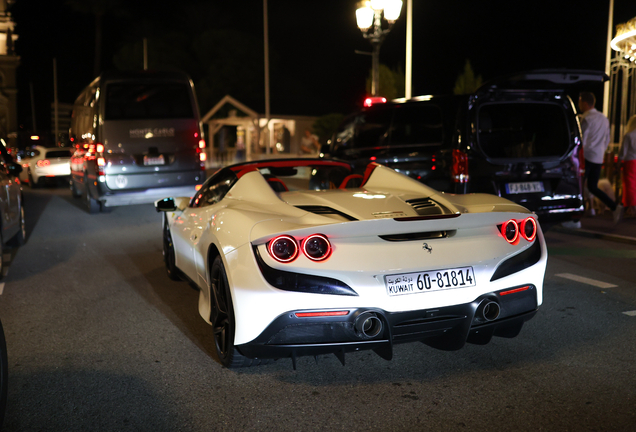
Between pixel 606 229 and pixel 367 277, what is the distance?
7194 mm

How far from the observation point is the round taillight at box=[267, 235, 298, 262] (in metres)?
3.53

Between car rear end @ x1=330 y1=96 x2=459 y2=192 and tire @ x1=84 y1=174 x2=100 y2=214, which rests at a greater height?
car rear end @ x1=330 y1=96 x2=459 y2=192

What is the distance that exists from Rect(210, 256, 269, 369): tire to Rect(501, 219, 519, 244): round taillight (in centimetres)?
170

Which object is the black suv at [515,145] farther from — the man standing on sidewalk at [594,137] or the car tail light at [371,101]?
the man standing on sidewalk at [594,137]

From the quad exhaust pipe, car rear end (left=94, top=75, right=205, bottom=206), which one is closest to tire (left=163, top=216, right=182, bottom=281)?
the quad exhaust pipe

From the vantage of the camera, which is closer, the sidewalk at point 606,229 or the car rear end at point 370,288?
the car rear end at point 370,288

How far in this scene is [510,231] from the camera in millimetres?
3979

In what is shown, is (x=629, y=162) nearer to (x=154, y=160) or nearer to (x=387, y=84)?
(x=154, y=160)

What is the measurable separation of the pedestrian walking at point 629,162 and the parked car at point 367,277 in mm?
6664

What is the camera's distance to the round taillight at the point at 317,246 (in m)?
3.54

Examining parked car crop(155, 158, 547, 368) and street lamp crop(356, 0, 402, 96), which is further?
street lamp crop(356, 0, 402, 96)

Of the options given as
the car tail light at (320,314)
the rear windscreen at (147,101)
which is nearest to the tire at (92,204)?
the rear windscreen at (147,101)

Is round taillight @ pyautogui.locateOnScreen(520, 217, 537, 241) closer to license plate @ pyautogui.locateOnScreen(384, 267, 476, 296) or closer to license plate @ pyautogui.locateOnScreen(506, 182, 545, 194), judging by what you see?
license plate @ pyautogui.locateOnScreen(384, 267, 476, 296)

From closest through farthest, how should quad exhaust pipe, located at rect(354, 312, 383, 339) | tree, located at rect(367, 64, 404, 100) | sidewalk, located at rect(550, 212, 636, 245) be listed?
quad exhaust pipe, located at rect(354, 312, 383, 339)
sidewalk, located at rect(550, 212, 636, 245)
tree, located at rect(367, 64, 404, 100)
